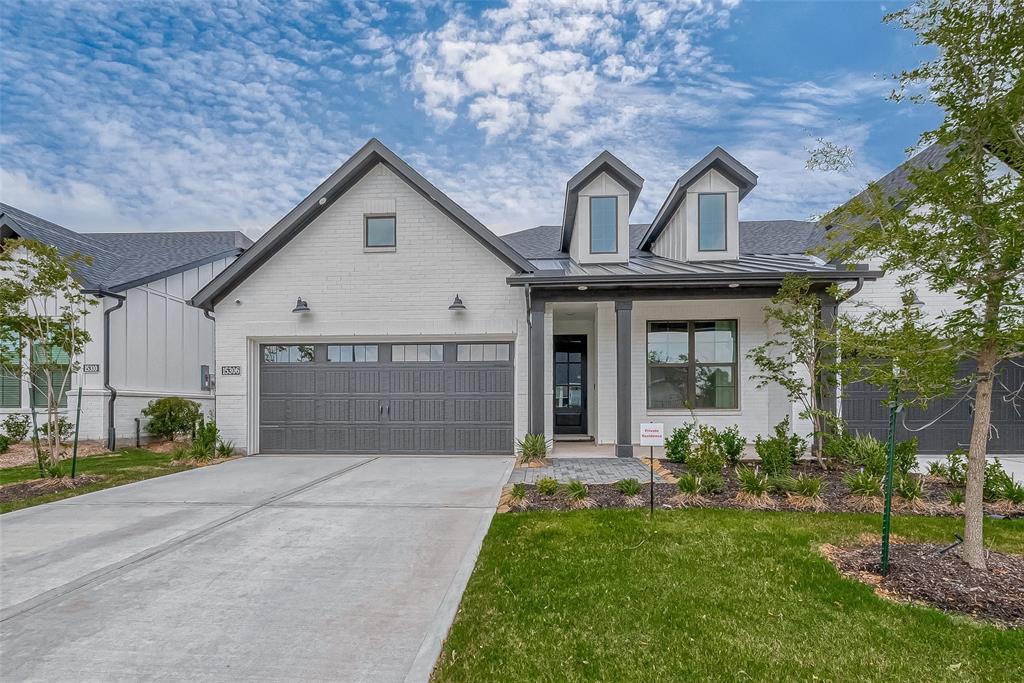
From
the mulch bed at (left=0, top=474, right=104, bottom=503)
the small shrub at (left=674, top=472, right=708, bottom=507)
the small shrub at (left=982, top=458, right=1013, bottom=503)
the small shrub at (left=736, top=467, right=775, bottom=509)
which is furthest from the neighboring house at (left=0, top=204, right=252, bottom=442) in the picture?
the small shrub at (left=982, top=458, right=1013, bottom=503)

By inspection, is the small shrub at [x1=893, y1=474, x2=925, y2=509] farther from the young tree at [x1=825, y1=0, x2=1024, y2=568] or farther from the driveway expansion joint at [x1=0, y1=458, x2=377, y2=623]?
the driveway expansion joint at [x1=0, y1=458, x2=377, y2=623]

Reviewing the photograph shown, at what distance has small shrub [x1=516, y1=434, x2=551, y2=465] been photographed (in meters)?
9.29

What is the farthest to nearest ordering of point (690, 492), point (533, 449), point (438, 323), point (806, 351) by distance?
point (438, 323)
point (533, 449)
point (806, 351)
point (690, 492)

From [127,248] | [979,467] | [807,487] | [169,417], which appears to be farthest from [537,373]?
[127,248]

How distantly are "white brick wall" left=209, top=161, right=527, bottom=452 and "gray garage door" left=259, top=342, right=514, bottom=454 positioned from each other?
312mm

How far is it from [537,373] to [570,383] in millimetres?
3246

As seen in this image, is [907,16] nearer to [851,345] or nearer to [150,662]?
[851,345]

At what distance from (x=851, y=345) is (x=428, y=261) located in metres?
7.88

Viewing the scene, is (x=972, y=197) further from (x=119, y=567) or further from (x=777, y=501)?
(x=119, y=567)

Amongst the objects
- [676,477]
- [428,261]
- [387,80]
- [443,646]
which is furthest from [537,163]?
[443,646]

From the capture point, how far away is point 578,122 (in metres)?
15.8

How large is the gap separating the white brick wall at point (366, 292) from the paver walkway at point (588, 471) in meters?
1.63

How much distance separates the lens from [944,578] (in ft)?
12.2

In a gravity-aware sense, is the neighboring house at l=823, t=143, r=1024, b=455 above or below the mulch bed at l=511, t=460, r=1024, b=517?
above
